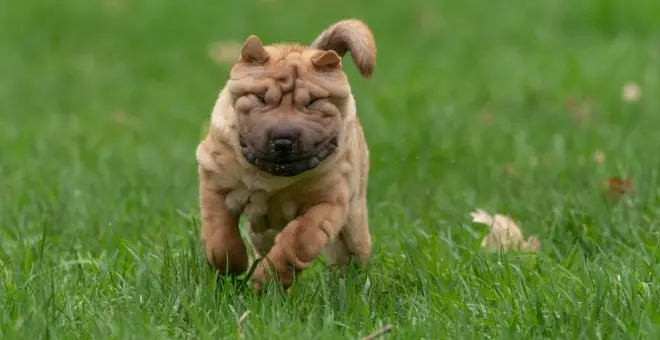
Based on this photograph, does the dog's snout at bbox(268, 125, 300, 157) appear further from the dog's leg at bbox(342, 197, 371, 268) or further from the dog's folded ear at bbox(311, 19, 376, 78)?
the dog's leg at bbox(342, 197, 371, 268)

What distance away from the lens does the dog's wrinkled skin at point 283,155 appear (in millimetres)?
3307

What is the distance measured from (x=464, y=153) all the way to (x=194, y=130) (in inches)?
72.0

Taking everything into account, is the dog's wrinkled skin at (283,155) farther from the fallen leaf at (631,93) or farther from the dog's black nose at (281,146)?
the fallen leaf at (631,93)

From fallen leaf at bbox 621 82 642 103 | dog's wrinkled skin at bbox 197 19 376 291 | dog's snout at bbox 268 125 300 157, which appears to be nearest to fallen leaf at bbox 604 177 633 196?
dog's wrinkled skin at bbox 197 19 376 291

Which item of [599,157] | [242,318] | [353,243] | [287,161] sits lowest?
[599,157]

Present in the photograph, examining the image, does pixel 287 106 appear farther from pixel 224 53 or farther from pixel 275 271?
pixel 224 53

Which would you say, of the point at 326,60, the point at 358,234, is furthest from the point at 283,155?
the point at 358,234

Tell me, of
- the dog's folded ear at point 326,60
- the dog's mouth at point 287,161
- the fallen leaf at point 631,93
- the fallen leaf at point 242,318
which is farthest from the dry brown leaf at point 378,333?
the fallen leaf at point 631,93

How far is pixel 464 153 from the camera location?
20.1 ft

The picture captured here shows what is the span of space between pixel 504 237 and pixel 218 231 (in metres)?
1.24

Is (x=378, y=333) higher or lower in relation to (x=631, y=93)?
higher

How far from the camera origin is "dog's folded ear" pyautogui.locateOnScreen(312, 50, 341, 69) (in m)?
3.40

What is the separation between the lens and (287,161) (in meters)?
3.29

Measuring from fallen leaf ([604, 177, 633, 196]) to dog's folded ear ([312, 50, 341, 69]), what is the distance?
192 centimetres
